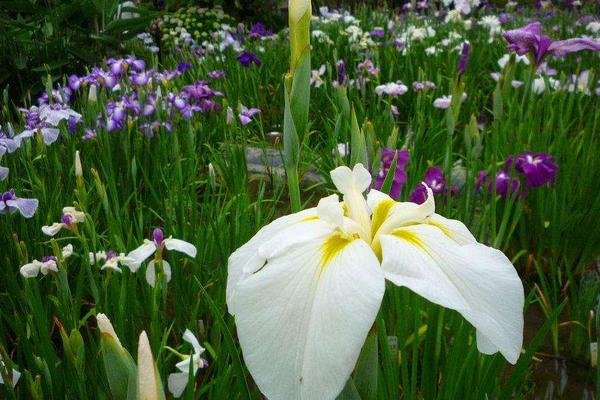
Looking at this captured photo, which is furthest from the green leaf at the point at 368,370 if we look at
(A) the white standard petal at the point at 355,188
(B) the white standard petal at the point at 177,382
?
(B) the white standard petal at the point at 177,382

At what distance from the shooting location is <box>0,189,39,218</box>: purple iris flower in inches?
64.5

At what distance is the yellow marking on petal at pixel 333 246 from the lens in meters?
0.69

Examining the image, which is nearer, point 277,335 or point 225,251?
point 277,335

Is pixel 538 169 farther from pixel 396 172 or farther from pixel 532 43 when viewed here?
pixel 396 172

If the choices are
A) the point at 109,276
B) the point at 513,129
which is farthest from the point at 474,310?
the point at 513,129

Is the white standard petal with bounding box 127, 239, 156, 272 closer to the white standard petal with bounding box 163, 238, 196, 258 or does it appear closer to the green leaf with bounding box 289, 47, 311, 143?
the white standard petal with bounding box 163, 238, 196, 258

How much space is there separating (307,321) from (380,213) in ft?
0.79

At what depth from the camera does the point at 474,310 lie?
25.6 inches

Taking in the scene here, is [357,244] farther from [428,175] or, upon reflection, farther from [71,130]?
[71,130]

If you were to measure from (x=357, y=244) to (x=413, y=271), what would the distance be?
2.9 inches

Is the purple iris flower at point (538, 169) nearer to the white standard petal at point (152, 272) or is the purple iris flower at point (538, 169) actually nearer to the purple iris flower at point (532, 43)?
the purple iris flower at point (532, 43)

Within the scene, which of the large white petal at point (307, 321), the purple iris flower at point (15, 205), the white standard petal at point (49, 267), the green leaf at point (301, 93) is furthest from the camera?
the purple iris flower at point (15, 205)

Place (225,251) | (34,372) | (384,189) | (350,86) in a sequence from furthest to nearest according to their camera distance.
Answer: (350,86)
(225,251)
(34,372)
(384,189)

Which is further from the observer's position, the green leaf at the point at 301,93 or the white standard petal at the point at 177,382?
the white standard petal at the point at 177,382
